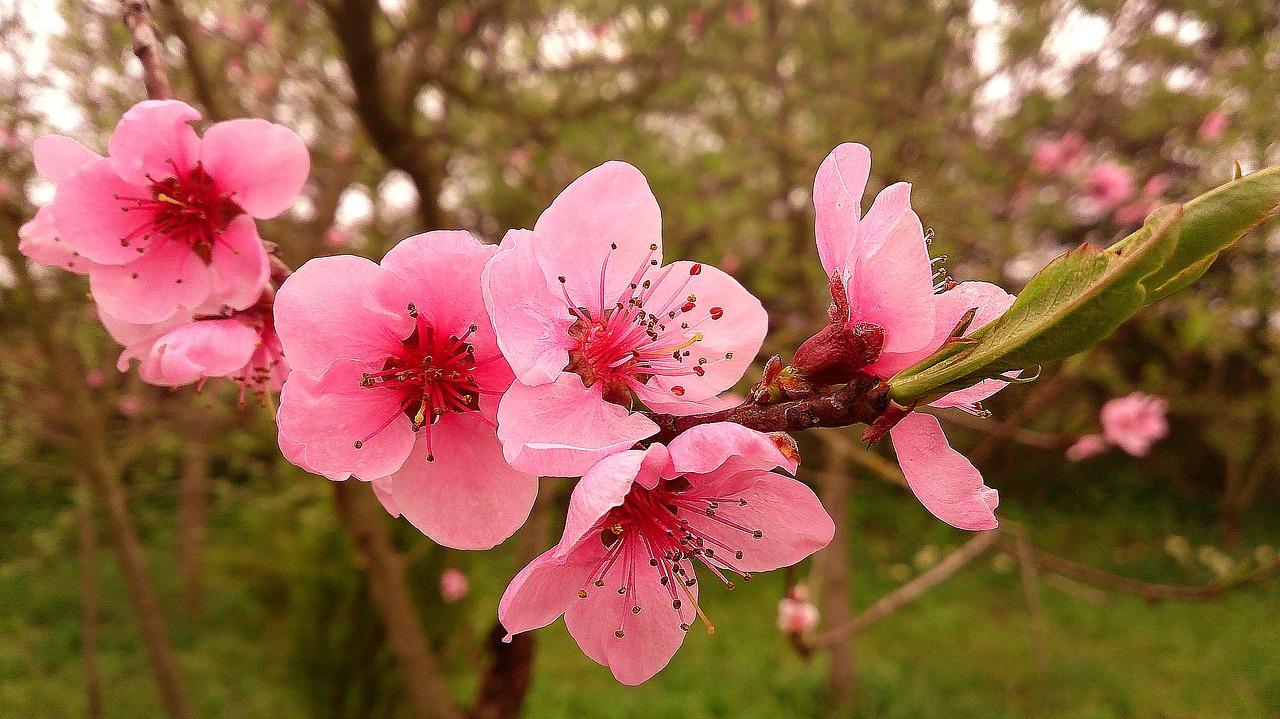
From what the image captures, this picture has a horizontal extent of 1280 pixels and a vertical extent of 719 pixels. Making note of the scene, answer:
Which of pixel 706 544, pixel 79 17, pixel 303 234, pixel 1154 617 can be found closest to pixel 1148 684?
pixel 1154 617

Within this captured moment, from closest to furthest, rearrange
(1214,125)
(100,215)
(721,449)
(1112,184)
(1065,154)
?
(721,449)
(100,215)
(1214,125)
(1112,184)
(1065,154)

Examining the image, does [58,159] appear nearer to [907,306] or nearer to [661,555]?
[661,555]

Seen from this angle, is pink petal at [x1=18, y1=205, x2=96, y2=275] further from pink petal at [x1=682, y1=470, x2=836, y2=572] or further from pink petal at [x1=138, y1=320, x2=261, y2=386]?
pink petal at [x1=682, y1=470, x2=836, y2=572]

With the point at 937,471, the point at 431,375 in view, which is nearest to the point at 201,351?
the point at 431,375

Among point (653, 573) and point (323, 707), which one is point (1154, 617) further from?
point (653, 573)

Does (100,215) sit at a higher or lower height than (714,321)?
higher

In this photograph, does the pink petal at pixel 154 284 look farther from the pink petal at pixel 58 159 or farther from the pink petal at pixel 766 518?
the pink petal at pixel 766 518

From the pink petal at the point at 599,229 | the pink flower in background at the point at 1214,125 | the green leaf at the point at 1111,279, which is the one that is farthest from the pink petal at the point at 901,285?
the pink flower in background at the point at 1214,125

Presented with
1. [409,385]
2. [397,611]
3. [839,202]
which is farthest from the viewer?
[397,611]
